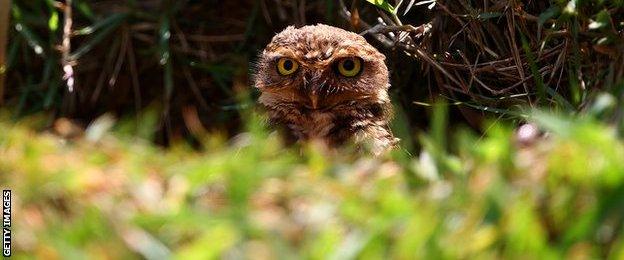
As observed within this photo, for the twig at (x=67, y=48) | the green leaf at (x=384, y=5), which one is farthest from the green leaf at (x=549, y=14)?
the twig at (x=67, y=48)

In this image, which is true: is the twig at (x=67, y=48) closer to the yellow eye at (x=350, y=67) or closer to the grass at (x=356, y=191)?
the yellow eye at (x=350, y=67)

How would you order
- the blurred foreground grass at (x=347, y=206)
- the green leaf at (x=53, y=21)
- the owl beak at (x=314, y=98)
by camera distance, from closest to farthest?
the blurred foreground grass at (x=347, y=206)
the owl beak at (x=314, y=98)
the green leaf at (x=53, y=21)

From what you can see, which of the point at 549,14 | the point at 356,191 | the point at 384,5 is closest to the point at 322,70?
the point at 384,5

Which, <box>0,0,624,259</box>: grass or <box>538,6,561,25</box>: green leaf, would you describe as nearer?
<box>0,0,624,259</box>: grass

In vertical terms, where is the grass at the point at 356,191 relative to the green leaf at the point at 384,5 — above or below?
below

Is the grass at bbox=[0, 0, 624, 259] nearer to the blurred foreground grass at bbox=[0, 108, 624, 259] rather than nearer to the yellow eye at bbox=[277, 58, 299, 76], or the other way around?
the blurred foreground grass at bbox=[0, 108, 624, 259]

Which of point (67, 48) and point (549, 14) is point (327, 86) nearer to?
point (549, 14)

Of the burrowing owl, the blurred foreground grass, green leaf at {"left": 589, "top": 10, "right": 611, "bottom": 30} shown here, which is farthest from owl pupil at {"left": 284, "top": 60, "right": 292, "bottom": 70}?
the blurred foreground grass

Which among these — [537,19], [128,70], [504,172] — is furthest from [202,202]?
[128,70]
